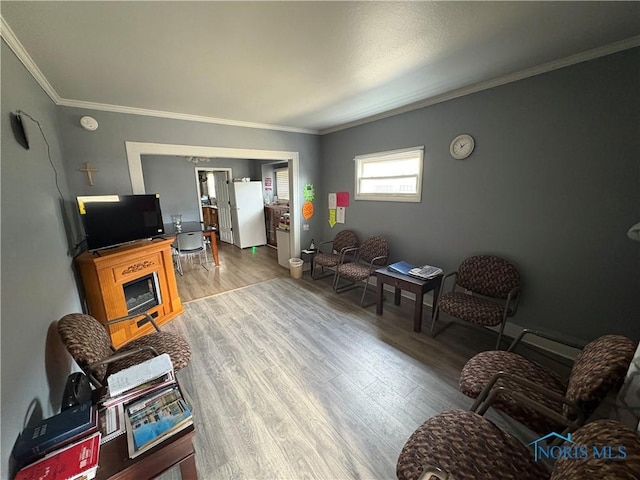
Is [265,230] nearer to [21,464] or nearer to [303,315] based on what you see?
[303,315]

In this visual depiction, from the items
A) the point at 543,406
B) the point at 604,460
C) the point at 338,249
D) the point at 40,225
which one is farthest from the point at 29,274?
the point at 338,249

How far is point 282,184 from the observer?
6.42 m

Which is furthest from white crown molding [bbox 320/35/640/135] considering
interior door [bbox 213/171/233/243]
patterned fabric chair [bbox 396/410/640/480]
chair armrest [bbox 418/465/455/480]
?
interior door [bbox 213/171/233/243]

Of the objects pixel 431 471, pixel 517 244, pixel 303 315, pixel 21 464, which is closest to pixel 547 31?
pixel 517 244

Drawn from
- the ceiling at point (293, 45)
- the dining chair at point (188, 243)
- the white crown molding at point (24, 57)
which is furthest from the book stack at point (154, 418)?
the dining chair at point (188, 243)

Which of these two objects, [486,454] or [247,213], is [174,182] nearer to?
[247,213]

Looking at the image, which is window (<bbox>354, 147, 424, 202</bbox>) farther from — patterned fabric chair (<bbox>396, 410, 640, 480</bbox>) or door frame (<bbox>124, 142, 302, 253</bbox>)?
patterned fabric chair (<bbox>396, 410, 640, 480</bbox>)

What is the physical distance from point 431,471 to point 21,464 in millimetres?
1549

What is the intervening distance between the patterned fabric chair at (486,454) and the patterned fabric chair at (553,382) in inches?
7.8

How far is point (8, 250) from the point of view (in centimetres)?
110

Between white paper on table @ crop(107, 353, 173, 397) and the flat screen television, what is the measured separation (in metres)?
1.55

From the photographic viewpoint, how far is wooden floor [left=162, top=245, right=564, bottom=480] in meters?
1.40

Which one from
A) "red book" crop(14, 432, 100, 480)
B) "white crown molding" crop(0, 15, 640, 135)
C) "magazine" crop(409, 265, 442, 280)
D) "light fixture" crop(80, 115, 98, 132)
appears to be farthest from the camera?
"magazine" crop(409, 265, 442, 280)

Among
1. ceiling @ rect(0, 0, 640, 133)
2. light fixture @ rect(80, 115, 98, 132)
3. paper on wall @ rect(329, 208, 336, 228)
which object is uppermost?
ceiling @ rect(0, 0, 640, 133)
